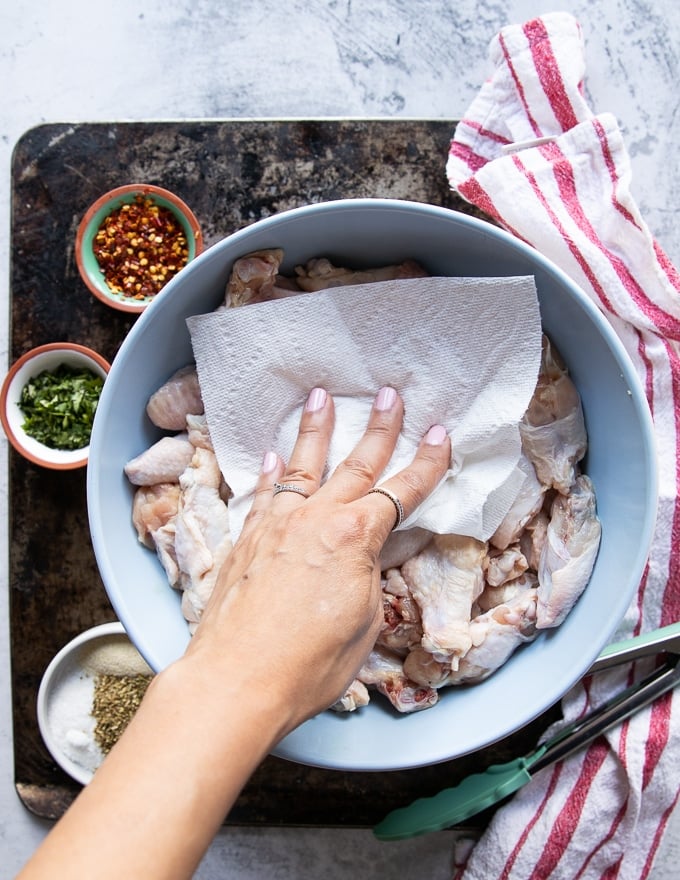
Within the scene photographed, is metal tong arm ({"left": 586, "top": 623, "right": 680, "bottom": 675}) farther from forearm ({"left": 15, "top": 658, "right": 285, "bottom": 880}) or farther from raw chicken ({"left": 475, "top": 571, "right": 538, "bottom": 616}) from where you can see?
forearm ({"left": 15, "top": 658, "right": 285, "bottom": 880})

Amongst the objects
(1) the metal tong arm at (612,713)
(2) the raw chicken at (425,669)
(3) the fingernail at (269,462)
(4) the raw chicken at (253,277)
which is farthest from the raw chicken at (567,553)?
(4) the raw chicken at (253,277)

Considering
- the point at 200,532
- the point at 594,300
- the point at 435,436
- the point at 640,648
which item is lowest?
the point at 640,648

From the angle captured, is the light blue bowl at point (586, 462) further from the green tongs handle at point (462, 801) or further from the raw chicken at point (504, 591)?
the green tongs handle at point (462, 801)

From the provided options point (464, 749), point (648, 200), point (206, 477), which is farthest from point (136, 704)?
point (648, 200)

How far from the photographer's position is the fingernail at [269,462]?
3.26ft

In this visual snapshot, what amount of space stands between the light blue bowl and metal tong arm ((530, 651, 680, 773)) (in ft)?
0.69

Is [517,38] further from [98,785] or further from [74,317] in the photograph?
[98,785]

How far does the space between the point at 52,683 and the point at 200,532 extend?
411 millimetres

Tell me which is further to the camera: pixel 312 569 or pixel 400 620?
pixel 400 620

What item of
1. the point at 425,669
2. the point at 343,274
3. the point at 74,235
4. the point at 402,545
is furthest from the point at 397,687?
the point at 74,235

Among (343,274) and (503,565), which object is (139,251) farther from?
(503,565)

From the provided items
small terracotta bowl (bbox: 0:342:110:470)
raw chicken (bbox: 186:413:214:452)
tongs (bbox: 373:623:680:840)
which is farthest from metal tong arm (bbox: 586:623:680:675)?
small terracotta bowl (bbox: 0:342:110:470)

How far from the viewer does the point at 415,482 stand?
95cm

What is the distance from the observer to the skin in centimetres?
61
